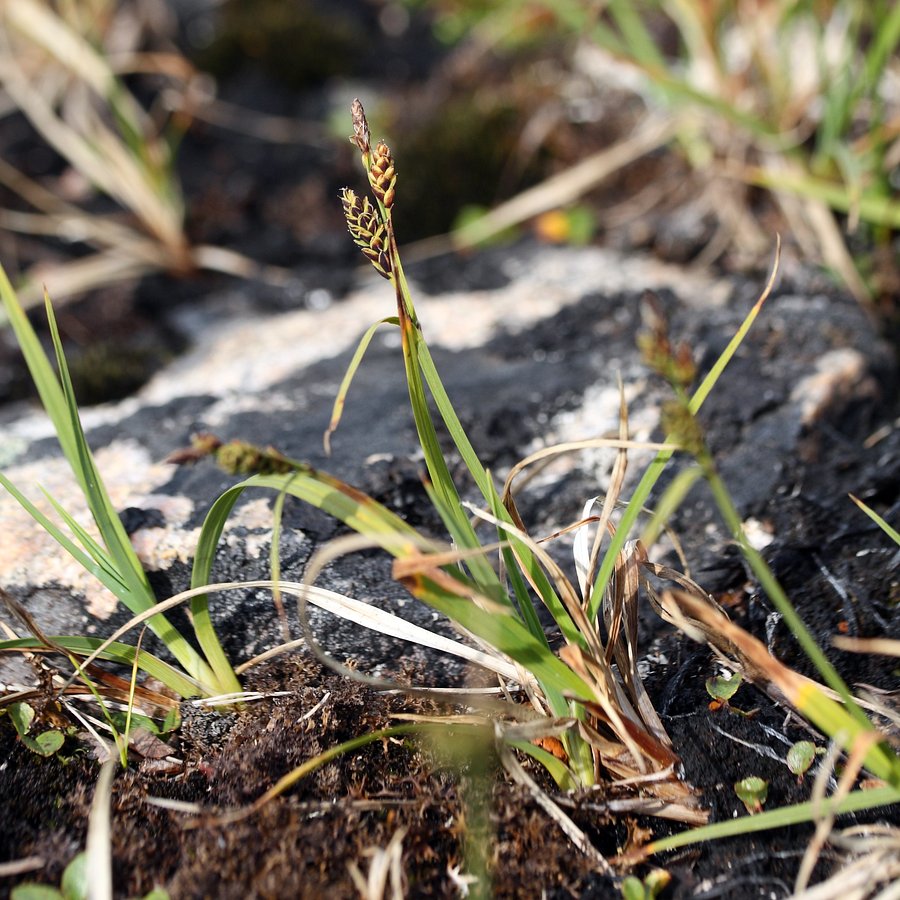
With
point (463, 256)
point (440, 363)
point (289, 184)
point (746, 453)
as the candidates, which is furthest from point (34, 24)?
point (746, 453)

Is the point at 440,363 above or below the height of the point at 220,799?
above

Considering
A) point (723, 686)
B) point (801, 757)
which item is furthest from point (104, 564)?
point (801, 757)

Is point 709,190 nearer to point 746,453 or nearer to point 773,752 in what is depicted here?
→ point 746,453

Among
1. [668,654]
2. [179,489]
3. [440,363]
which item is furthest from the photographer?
[440,363]

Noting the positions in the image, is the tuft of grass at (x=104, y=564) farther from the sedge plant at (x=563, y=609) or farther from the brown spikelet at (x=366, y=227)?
the brown spikelet at (x=366, y=227)

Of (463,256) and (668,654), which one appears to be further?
(463,256)

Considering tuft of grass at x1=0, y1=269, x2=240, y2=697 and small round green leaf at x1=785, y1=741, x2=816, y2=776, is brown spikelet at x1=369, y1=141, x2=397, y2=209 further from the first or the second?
small round green leaf at x1=785, y1=741, x2=816, y2=776

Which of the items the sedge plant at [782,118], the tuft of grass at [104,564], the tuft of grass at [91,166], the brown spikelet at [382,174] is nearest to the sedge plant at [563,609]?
the brown spikelet at [382,174]
